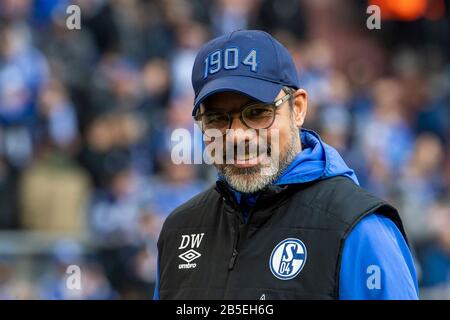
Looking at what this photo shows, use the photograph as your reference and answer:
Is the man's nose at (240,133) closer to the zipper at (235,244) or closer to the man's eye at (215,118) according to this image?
the man's eye at (215,118)

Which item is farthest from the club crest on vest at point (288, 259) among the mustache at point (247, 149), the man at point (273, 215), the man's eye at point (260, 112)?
the man's eye at point (260, 112)

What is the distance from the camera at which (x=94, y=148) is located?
9.87 metres

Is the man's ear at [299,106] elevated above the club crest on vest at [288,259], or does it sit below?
above

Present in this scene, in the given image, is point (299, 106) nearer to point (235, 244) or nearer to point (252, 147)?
point (252, 147)

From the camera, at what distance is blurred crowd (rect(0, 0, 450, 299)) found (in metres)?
9.04

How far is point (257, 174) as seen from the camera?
10.3 ft

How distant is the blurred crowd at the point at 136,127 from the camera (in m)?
9.04

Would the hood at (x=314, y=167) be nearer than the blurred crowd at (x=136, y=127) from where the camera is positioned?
Yes

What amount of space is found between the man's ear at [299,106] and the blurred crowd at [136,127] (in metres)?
5.54

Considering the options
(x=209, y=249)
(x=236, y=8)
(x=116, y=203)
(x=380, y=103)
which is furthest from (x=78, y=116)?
(x=209, y=249)

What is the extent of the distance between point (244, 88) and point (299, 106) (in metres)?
0.26

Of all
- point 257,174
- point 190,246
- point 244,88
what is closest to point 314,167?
point 257,174
